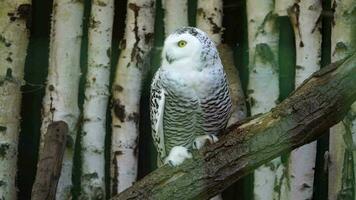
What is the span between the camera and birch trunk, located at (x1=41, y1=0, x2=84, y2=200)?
2.26 metres

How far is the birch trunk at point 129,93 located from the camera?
225 cm

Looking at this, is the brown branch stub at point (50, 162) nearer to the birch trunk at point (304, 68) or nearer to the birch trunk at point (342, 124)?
the birch trunk at point (304, 68)

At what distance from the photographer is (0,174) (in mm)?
2252

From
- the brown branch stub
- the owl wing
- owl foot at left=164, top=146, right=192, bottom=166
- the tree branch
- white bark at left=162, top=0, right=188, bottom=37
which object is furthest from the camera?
white bark at left=162, top=0, right=188, bottom=37

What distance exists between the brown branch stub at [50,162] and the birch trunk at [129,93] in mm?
171

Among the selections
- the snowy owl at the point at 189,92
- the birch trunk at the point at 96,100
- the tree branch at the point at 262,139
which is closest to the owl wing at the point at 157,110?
the snowy owl at the point at 189,92

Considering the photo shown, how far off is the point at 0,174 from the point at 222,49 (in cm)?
77

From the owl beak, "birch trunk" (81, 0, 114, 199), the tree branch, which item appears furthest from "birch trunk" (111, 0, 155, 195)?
the tree branch

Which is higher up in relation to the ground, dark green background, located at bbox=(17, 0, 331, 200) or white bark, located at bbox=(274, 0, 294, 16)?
white bark, located at bbox=(274, 0, 294, 16)

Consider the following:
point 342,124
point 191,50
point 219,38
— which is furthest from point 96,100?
point 342,124

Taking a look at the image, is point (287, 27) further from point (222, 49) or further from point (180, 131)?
point (180, 131)

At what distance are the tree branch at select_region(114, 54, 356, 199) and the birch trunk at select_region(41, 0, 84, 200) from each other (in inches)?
23.0

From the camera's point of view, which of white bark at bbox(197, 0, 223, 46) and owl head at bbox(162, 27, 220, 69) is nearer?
owl head at bbox(162, 27, 220, 69)

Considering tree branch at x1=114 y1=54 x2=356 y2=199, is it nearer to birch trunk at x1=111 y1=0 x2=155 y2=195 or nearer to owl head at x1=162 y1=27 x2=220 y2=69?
owl head at x1=162 y1=27 x2=220 y2=69
